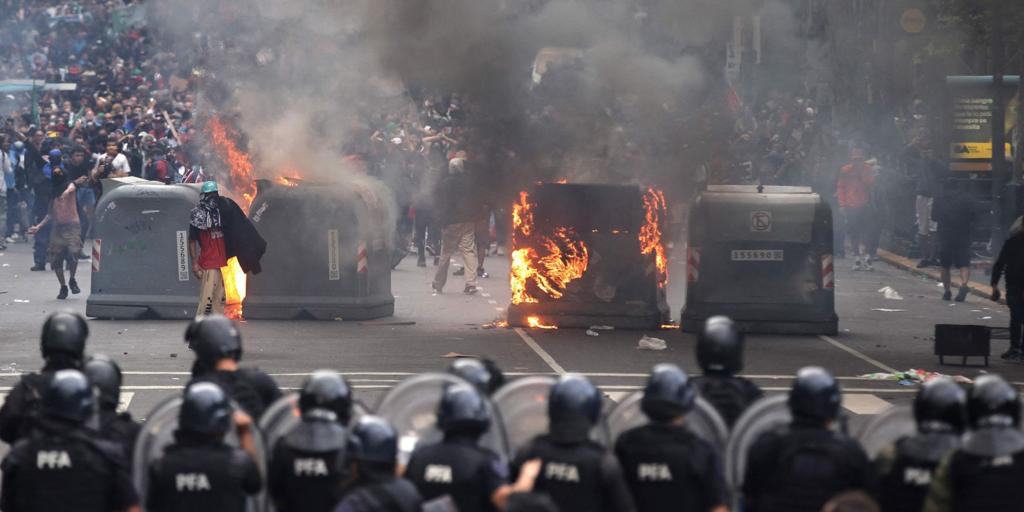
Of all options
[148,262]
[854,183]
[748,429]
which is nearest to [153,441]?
[748,429]

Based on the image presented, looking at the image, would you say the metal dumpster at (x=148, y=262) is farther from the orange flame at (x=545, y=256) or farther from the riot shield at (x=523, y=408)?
the riot shield at (x=523, y=408)

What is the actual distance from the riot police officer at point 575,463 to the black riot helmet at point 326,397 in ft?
2.42

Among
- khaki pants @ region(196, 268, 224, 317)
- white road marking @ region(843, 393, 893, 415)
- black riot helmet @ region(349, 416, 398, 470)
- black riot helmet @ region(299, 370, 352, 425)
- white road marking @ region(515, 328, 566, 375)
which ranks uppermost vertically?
black riot helmet @ region(299, 370, 352, 425)

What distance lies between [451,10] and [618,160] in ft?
8.55

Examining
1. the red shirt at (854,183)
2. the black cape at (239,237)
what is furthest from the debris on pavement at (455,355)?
the red shirt at (854,183)

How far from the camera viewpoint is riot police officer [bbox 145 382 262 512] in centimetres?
652

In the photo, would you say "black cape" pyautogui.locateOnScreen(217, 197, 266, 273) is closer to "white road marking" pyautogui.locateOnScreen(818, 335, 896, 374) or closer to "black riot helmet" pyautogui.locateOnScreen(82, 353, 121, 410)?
"white road marking" pyautogui.locateOnScreen(818, 335, 896, 374)

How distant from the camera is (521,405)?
748cm

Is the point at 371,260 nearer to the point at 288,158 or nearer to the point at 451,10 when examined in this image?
the point at 288,158

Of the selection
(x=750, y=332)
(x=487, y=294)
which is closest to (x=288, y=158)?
(x=487, y=294)

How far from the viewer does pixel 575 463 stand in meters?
6.47

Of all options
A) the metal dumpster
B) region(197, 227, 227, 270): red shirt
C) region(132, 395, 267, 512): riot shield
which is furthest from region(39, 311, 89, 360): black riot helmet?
the metal dumpster

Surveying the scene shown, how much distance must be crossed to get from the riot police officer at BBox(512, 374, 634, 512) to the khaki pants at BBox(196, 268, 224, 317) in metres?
10.4

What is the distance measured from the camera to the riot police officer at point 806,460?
6.56 meters
